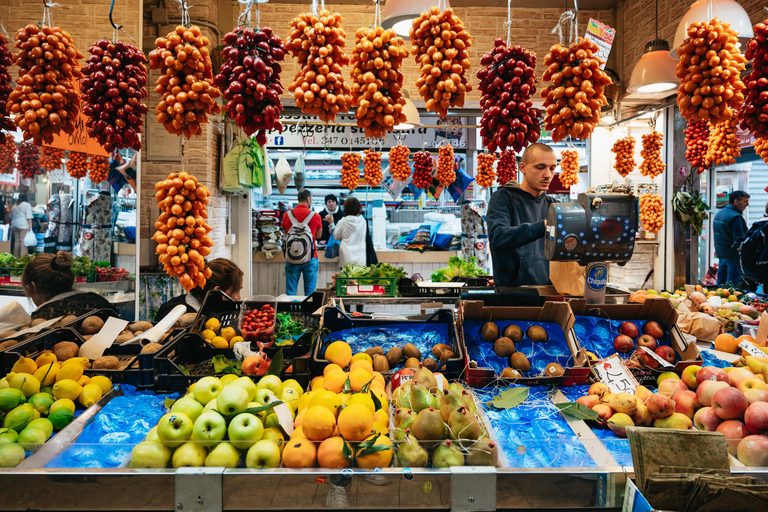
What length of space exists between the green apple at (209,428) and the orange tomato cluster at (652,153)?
579cm

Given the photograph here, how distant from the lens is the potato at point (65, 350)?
2.45 m

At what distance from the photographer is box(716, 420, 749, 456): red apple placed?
1567 mm

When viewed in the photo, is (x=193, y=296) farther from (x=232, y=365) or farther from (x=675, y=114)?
(x=675, y=114)

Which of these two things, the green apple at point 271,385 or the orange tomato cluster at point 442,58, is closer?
the green apple at point 271,385

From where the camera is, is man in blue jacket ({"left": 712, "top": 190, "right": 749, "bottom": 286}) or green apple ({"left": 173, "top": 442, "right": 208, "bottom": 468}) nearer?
green apple ({"left": 173, "top": 442, "right": 208, "bottom": 468})

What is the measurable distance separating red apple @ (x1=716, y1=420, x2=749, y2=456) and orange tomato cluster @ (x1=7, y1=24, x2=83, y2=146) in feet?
9.91

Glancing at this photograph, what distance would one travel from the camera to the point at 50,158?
12.3ft

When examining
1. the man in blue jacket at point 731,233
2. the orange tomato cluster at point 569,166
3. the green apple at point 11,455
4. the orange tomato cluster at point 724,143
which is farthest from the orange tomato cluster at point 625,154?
the green apple at point 11,455

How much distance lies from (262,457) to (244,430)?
0.34ft

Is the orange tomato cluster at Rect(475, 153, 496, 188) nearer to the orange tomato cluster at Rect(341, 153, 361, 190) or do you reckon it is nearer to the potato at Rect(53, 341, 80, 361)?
the orange tomato cluster at Rect(341, 153, 361, 190)

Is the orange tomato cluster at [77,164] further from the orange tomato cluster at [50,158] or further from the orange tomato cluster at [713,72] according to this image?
the orange tomato cluster at [713,72]

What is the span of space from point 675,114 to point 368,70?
5524 mm

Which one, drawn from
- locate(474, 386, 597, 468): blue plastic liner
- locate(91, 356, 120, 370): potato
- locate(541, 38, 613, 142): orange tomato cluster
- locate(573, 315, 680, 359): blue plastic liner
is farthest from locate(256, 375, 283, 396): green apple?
locate(541, 38, 613, 142): orange tomato cluster

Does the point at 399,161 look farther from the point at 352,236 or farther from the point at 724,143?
the point at 724,143
